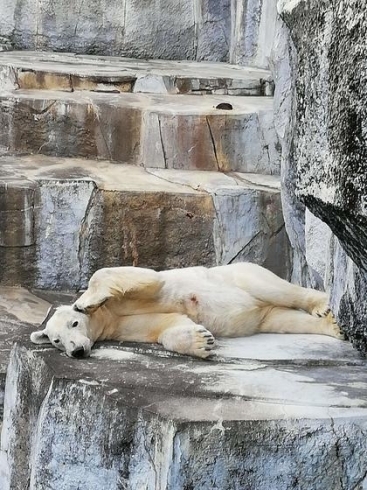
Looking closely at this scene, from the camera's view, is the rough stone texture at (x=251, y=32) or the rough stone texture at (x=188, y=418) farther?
the rough stone texture at (x=251, y=32)

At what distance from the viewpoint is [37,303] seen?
293 inches

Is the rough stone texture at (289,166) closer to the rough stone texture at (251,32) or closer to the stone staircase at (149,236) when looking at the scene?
the stone staircase at (149,236)

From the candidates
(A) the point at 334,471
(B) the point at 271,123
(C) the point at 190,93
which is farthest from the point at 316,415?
(C) the point at 190,93

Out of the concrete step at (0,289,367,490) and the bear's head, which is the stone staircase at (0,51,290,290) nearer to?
the concrete step at (0,289,367,490)

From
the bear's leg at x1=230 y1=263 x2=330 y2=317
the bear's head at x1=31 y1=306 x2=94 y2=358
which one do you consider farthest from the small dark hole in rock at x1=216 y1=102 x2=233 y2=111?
the bear's head at x1=31 y1=306 x2=94 y2=358

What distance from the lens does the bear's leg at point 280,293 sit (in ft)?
17.3

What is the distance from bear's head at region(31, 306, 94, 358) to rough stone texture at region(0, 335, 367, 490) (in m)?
0.06

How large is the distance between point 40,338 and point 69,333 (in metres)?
0.22

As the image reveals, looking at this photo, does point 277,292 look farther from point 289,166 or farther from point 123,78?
point 123,78

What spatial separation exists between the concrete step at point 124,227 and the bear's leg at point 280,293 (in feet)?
7.40

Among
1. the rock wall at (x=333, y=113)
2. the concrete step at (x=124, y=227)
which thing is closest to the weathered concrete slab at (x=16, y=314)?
the concrete step at (x=124, y=227)

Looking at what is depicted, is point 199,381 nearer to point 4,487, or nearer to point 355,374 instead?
point 355,374

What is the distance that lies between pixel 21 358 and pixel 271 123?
445 centimetres

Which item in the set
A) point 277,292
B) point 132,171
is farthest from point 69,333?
point 132,171
